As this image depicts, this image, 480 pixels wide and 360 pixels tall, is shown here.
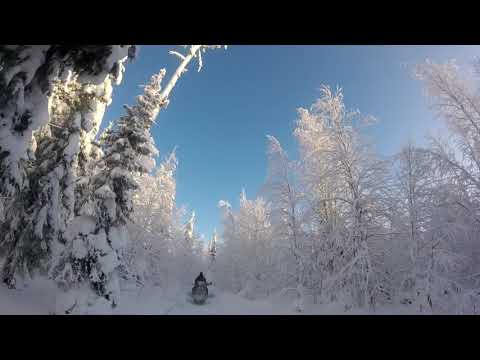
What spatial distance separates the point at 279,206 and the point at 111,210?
883cm

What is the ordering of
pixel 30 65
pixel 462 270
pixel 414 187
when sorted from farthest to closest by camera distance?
1. pixel 414 187
2. pixel 462 270
3. pixel 30 65

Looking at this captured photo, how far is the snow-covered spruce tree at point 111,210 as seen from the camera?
1042cm

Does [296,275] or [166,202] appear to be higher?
[166,202]

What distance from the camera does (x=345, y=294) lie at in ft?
33.7

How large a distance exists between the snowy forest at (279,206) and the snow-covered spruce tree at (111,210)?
5 centimetres

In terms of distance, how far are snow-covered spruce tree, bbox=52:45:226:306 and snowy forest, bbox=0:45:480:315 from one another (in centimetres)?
5

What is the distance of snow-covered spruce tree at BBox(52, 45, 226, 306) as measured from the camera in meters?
10.4

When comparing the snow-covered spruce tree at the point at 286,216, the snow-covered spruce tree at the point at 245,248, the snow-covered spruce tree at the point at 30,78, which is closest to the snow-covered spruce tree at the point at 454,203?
the snow-covered spruce tree at the point at 286,216

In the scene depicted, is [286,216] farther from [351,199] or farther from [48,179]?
[48,179]

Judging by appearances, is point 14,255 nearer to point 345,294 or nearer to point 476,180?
point 345,294

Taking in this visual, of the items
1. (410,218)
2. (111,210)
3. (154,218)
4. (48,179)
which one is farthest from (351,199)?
(154,218)

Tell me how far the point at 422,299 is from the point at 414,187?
4.48 m

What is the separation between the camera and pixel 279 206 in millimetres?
14844
